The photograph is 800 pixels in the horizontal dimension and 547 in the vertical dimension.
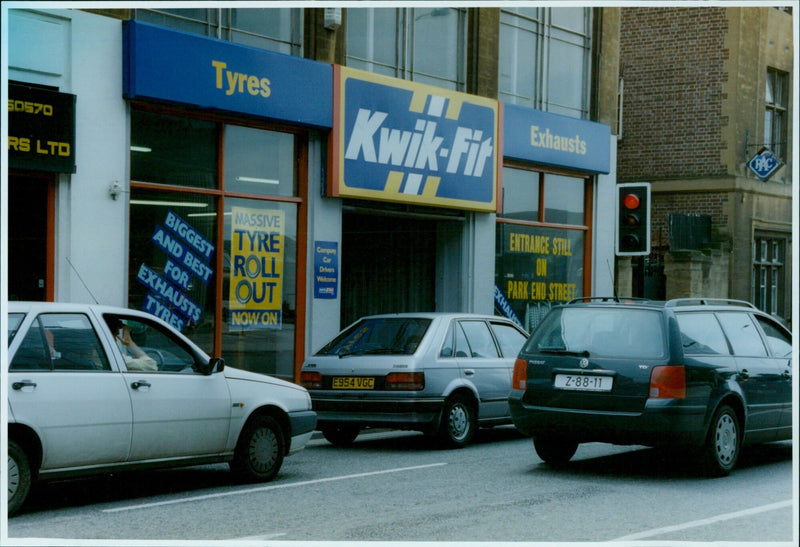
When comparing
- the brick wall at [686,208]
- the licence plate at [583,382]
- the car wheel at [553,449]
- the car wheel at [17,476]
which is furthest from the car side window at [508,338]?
the brick wall at [686,208]

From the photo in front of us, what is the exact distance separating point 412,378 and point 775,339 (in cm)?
371

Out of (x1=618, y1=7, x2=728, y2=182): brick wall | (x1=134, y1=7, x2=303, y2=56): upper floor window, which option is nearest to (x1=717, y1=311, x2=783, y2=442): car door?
(x1=134, y1=7, x2=303, y2=56): upper floor window

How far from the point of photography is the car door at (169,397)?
862 cm

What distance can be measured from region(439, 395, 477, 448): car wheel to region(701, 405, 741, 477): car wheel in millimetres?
3037

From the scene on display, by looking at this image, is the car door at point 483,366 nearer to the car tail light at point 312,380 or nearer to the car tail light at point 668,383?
the car tail light at point 312,380

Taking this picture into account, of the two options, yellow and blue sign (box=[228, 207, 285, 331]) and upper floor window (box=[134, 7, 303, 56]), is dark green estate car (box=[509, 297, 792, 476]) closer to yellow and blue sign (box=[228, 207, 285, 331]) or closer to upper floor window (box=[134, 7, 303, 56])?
yellow and blue sign (box=[228, 207, 285, 331])

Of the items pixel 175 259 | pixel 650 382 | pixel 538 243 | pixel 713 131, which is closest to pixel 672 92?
pixel 713 131

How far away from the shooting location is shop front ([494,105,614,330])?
2089 cm

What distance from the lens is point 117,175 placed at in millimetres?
14344

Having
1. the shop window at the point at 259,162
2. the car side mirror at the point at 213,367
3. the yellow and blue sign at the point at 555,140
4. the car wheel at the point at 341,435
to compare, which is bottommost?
the car wheel at the point at 341,435

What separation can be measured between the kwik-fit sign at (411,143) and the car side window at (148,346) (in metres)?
8.03

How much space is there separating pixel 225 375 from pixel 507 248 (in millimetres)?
12055

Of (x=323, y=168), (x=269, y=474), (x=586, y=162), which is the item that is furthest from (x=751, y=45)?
(x=269, y=474)

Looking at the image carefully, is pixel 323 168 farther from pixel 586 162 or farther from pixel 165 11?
pixel 586 162
